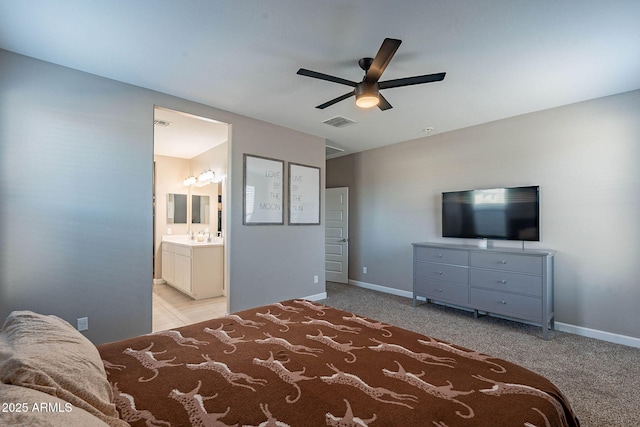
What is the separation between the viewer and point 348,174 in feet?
20.2

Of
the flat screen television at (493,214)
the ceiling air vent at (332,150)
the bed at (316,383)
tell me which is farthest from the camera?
the ceiling air vent at (332,150)

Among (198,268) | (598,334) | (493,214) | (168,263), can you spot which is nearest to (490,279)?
(493,214)

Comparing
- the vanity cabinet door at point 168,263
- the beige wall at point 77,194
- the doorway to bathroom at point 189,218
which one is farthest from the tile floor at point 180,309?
the beige wall at point 77,194

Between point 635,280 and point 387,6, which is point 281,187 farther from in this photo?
point 635,280

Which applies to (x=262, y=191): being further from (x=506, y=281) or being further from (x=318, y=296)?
(x=506, y=281)

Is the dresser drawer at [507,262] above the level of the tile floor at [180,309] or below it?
above

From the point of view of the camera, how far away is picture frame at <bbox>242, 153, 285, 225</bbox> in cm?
398

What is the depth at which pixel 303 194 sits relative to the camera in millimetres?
4652

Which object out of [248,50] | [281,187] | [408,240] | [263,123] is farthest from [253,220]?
[408,240]

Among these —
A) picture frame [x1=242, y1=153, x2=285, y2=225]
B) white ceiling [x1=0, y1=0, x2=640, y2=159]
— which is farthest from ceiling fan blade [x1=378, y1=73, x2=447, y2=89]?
picture frame [x1=242, y1=153, x2=285, y2=225]

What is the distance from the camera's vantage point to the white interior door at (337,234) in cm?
605

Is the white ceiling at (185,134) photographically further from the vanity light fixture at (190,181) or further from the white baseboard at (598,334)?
the white baseboard at (598,334)

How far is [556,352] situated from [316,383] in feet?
9.88

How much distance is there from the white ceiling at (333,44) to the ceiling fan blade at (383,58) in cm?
26
